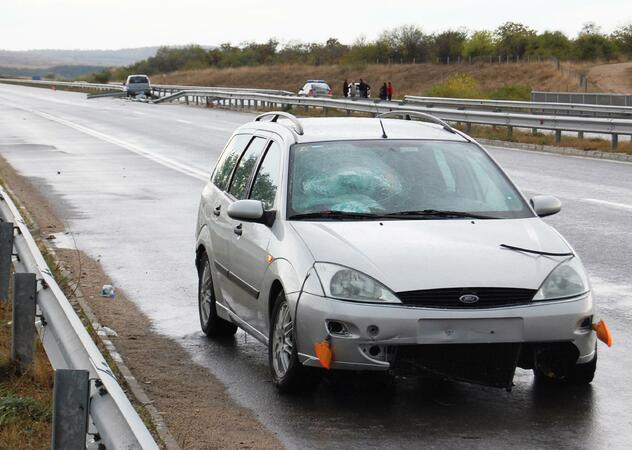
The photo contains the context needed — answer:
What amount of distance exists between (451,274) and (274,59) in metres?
131

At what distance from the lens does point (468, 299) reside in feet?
20.9

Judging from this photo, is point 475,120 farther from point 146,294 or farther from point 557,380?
point 557,380

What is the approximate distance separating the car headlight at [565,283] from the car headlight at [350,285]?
2.50ft

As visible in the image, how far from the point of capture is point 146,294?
10641 millimetres

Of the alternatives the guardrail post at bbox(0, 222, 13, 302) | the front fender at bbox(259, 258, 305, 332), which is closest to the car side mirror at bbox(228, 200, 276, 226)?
the front fender at bbox(259, 258, 305, 332)

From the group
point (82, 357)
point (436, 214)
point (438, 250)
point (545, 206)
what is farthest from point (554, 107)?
point (82, 357)

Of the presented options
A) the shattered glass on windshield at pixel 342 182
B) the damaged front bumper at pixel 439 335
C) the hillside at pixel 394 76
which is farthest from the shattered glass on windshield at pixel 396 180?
the hillside at pixel 394 76

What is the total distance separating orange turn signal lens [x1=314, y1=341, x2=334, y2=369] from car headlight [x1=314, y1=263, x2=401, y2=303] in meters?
0.24

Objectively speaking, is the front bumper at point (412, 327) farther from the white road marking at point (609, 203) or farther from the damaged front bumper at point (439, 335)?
the white road marking at point (609, 203)

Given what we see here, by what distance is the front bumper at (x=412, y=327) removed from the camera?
6305 millimetres

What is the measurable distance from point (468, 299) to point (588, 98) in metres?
44.5

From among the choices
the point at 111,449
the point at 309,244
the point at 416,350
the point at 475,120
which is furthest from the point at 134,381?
the point at 475,120

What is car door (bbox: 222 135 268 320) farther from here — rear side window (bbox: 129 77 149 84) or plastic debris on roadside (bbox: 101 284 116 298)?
rear side window (bbox: 129 77 149 84)

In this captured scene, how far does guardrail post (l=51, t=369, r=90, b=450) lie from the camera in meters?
4.57
